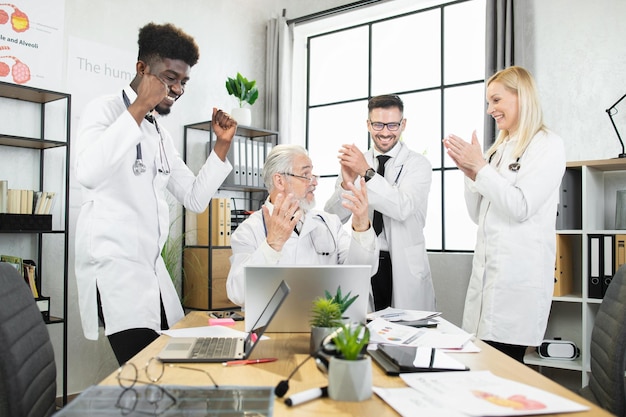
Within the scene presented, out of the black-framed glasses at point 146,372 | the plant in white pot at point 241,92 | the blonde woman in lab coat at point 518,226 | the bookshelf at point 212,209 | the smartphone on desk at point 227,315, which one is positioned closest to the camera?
the black-framed glasses at point 146,372

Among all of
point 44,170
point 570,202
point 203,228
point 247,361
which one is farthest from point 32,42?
point 570,202

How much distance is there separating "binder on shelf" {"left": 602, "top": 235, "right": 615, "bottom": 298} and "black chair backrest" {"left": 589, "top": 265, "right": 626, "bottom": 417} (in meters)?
1.47

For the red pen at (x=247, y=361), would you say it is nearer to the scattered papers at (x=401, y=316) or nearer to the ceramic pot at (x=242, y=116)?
the scattered papers at (x=401, y=316)

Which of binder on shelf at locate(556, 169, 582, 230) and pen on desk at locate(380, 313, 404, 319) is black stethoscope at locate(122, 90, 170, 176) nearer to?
pen on desk at locate(380, 313, 404, 319)

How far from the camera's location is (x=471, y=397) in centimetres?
107

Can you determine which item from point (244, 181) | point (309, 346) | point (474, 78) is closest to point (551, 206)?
point (309, 346)

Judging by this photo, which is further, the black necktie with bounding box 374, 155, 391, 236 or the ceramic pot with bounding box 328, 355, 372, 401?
the black necktie with bounding box 374, 155, 391, 236

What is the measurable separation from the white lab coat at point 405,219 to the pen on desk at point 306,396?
1.59 meters

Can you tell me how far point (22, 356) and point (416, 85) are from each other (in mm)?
3747

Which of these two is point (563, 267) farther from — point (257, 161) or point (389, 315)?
point (257, 161)

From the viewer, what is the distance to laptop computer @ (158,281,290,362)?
4.64ft

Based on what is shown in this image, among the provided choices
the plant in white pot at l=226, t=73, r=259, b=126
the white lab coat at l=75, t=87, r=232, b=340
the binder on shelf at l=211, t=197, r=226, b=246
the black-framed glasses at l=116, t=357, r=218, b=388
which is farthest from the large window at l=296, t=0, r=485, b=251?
the black-framed glasses at l=116, t=357, r=218, b=388

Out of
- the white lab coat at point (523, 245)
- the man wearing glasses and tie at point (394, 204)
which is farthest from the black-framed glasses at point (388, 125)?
the white lab coat at point (523, 245)

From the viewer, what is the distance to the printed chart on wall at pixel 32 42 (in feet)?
11.1
